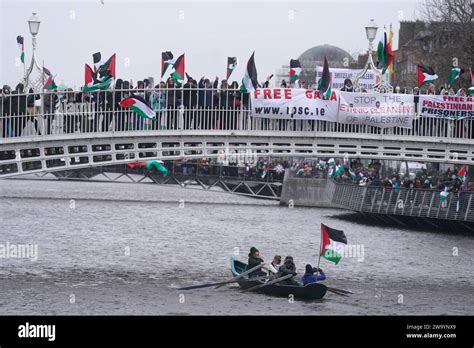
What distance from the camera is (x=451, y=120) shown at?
52.9 meters

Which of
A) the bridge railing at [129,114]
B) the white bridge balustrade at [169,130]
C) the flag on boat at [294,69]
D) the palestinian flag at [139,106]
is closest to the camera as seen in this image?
the white bridge balustrade at [169,130]

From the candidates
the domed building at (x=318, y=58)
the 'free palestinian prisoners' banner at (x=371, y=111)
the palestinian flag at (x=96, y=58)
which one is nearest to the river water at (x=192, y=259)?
the 'free palestinian prisoners' banner at (x=371, y=111)

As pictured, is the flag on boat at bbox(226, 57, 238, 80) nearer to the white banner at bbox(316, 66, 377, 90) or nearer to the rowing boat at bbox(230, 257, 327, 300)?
the white banner at bbox(316, 66, 377, 90)

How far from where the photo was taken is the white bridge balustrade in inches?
1923

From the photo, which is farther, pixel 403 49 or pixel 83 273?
pixel 403 49

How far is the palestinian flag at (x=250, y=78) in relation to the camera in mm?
50469

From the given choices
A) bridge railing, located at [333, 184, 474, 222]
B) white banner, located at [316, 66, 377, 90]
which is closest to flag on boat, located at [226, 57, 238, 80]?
white banner, located at [316, 66, 377, 90]

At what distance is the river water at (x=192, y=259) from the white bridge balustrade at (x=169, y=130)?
4212mm

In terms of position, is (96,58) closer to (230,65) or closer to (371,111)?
(230,65)

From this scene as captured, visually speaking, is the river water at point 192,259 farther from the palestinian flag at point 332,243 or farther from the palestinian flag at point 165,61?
the palestinian flag at point 165,61
